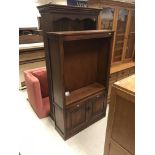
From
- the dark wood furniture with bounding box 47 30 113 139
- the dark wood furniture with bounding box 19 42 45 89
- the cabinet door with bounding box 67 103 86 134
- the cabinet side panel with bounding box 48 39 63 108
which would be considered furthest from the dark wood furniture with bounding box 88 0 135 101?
the dark wood furniture with bounding box 19 42 45 89

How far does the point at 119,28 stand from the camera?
3074 millimetres

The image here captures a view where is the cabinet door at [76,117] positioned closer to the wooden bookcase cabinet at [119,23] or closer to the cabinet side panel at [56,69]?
the cabinet side panel at [56,69]

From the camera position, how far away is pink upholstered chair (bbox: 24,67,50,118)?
7.66 ft

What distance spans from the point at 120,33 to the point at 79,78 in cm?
158

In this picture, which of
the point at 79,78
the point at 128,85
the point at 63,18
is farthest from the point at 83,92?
the point at 128,85

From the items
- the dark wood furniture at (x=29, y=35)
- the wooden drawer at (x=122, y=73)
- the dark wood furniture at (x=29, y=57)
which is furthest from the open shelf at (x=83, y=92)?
the dark wood furniture at (x=29, y=35)

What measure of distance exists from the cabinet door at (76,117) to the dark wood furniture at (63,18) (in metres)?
0.44

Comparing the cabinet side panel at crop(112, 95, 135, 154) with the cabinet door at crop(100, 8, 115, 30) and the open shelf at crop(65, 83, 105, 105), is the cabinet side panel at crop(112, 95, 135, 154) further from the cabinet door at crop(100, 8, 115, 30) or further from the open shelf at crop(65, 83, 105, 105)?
the cabinet door at crop(100, 8, 115, 30)

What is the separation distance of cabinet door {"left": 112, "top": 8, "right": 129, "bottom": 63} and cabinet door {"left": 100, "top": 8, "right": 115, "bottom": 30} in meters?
0.24

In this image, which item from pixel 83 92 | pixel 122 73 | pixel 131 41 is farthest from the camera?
pixel 131 41

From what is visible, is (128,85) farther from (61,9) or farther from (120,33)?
(120,33)
